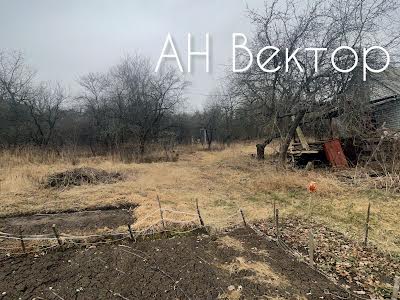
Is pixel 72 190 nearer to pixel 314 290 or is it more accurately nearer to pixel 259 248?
pixel 259 248

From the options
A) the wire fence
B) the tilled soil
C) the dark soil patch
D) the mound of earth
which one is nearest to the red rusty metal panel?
the wire fence

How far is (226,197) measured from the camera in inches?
297

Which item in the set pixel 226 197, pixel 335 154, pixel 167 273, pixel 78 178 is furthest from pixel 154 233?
pixel 335 154

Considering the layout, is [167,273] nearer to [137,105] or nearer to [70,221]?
[70,221]

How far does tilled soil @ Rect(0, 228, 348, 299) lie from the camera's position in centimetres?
332

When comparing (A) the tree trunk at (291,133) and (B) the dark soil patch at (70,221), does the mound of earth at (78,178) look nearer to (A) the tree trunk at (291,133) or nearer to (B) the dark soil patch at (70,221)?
(B) the dark soil patch at (70,221)

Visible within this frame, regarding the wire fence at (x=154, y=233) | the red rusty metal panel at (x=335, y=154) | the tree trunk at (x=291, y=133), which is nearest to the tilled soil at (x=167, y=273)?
the wire fence at (x=154, y=233)

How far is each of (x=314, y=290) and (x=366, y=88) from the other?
8251mm

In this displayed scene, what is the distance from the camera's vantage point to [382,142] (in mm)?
9453

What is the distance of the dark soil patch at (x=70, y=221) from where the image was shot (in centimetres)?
560

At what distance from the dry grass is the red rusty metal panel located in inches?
35.3

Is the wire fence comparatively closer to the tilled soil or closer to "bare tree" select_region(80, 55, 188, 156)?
the tilled soil

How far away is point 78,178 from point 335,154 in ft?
26.5

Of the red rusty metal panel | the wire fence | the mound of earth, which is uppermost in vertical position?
the red rusty metal panel
